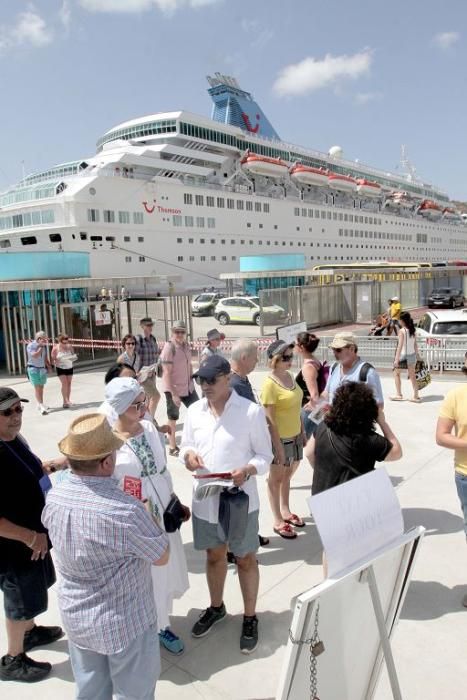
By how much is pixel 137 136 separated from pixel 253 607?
46705mm

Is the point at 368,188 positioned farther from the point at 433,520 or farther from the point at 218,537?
the point at 218,537

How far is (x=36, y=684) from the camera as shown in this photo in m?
2.77

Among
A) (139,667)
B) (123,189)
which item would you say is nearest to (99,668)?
(139,667)

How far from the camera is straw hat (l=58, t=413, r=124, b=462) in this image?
192 centimetres

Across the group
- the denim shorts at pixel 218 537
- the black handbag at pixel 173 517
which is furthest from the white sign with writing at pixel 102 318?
the black handbag at pixel 173 517

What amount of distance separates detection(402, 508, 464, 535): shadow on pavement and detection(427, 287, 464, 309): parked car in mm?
22667

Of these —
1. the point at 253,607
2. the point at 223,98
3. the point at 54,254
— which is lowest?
the point at 253,607

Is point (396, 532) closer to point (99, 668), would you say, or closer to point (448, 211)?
point (99, 668)

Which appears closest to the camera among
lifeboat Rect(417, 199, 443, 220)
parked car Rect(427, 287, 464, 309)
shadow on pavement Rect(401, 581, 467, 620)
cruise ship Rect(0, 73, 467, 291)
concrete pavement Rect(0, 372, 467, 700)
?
concrete pavement Rect(0, 372, 467, 700)

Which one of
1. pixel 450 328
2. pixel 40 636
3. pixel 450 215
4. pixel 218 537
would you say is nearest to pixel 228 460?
pixel 218 537

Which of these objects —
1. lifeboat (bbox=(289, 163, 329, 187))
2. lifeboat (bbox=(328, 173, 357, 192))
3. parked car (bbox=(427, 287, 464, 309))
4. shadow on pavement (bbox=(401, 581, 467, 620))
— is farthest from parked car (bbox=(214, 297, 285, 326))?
lifeboat (bbox=(328, 173, 357, 192))

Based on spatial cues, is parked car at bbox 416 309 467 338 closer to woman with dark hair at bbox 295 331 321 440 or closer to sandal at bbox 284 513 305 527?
woman with dark hair at bbox 295 331 321 440

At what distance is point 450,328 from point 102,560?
460 inches

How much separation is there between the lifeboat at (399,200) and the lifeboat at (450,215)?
15256 mm
